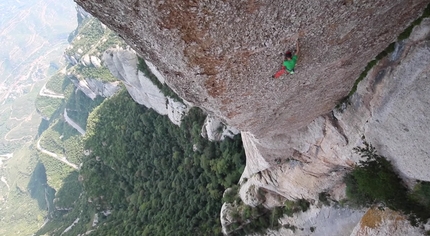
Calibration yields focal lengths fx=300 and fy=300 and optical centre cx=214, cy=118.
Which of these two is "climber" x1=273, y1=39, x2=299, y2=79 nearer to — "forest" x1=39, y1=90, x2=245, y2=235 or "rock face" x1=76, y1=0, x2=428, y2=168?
"rock face" x1=76, y1=0, x2=428, y2=168

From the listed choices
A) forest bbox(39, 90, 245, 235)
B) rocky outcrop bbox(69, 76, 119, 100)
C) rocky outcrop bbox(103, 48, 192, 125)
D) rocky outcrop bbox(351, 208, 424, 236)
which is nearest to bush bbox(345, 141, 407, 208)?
rocky outcrop bbox(351, 208, 424, 236)

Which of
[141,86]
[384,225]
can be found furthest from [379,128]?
[141,86]

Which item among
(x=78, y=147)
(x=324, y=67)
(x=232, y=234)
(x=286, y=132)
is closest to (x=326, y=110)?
(x=286, y=132)

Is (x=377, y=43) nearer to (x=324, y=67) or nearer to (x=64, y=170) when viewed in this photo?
(x=324, y=67)

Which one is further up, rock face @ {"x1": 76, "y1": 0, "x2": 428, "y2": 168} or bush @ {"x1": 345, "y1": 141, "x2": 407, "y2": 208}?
rock face @ {"x1": 76, "y1": 0, "x2": 428, "y2": 168}

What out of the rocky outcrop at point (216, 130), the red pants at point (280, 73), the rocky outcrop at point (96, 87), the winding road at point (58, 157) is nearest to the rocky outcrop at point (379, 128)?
the red pants at point (280, 73)

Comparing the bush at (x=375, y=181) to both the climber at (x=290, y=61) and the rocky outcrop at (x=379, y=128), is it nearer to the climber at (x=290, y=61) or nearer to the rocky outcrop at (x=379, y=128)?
the rocky outcrop at (x=379, y=128)

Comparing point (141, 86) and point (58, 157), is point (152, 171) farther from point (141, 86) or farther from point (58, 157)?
point (58, 157)
